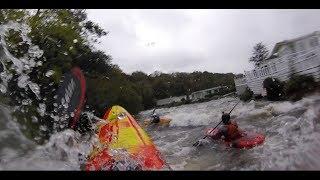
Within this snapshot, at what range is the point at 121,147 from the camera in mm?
4910

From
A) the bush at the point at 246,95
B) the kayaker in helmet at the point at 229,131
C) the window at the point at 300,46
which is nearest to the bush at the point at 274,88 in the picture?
Result: the bush at the point at 246,95

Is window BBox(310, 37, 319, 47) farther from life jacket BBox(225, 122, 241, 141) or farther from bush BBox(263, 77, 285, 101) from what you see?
bush BBox(263, 77, 285, 101)

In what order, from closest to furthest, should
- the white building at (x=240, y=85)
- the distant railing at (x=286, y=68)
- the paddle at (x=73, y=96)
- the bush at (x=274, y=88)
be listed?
1. the paddle at (x=73, y=96)
2. the distant railing at (x=286, y=68)
3. the bush at (x=274, y=88)
4. the white building at (x=240, y=85)

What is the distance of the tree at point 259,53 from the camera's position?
39.1ft

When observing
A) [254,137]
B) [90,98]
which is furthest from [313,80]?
[90,98]

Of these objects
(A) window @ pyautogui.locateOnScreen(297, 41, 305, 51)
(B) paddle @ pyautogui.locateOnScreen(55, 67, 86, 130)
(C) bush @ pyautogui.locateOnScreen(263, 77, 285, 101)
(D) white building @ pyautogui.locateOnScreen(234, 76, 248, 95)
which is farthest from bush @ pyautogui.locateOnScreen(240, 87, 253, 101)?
(B) paddle @ pyautogui.locateOnScreen(55, 67, 86, 130)

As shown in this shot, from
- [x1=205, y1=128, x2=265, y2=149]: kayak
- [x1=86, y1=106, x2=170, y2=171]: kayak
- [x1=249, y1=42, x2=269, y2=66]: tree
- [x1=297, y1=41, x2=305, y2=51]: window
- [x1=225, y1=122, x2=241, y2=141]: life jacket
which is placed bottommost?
[x1=205, y1=128, x2=265, y2=149]: kayak

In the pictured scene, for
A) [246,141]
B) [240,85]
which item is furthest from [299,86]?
[246,141]

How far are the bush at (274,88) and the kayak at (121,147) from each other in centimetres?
806

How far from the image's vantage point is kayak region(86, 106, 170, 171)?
4.18 meters

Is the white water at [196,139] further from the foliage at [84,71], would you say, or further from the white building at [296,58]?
the white building at [296,58]

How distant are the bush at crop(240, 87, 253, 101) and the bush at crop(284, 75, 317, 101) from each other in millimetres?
4144
